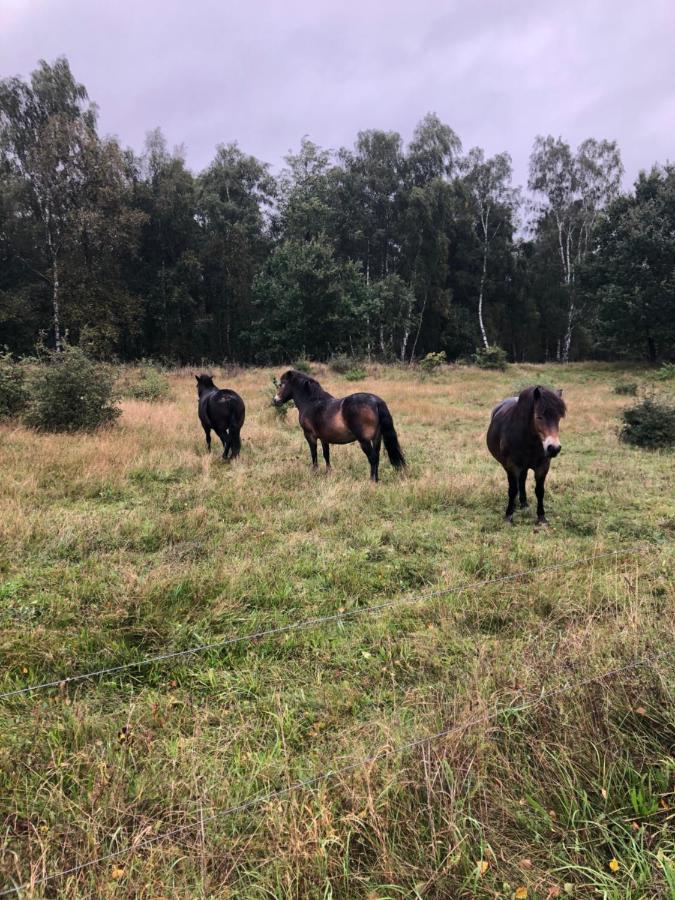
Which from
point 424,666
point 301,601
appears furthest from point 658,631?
point 301,601

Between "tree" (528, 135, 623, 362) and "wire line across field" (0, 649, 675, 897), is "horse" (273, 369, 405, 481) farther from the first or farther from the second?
"tree" (528, 135, 623, 362)

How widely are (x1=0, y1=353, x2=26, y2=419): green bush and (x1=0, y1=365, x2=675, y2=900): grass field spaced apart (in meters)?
4.87

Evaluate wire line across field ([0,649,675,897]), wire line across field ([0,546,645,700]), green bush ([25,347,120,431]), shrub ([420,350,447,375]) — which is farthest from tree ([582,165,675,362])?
wire line across field ([0,649,675,897])

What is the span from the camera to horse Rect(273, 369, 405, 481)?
7.28 metres

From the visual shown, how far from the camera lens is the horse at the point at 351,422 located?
728cm

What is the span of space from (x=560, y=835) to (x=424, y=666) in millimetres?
1233

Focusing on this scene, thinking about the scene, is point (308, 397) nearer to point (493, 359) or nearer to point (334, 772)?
point (334, 772)

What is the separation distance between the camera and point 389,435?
24.3ft

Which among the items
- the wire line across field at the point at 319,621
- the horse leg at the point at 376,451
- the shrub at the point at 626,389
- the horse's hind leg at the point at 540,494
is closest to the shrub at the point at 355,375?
the shrub at the point at 626,389

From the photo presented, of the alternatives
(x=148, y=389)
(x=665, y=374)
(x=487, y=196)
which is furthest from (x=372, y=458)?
(x=487, y=196)

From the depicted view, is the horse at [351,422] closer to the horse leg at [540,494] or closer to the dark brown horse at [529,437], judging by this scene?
the dark brown horse at [529,437]

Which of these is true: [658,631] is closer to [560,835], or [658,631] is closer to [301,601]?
[560,835]

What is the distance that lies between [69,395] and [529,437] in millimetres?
9270

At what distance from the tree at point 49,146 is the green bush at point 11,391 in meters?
14.3
